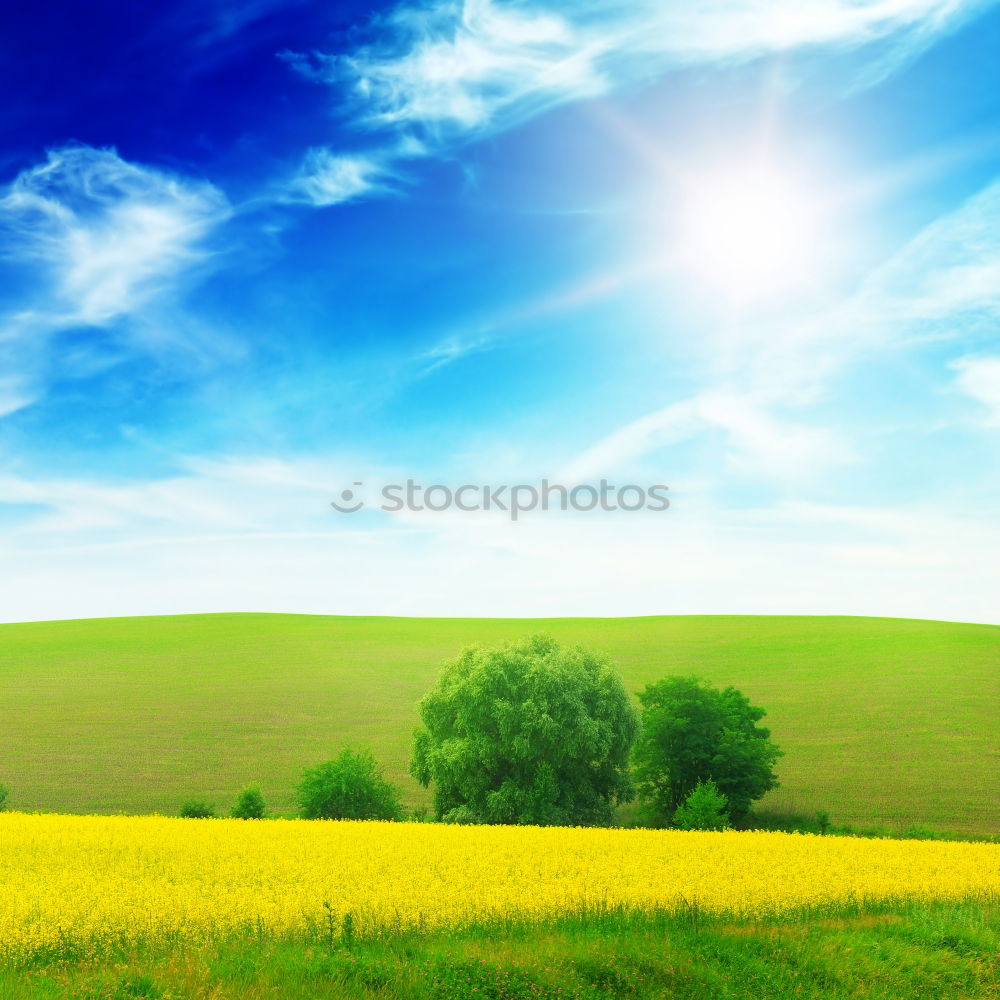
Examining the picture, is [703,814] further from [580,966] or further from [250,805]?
[580,966]

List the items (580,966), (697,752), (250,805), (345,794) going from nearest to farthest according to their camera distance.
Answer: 1. (580,966)
2. (345,794)
3. (250,805)
4. (697,752)

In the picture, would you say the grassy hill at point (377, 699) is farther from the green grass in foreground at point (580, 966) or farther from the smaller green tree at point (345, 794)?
the green grass in foreground at point (580, 966)

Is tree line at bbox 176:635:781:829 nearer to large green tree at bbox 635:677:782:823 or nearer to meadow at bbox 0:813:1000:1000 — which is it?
large green tree at bbox 635:677:782:823

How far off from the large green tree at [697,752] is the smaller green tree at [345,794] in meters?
17.0

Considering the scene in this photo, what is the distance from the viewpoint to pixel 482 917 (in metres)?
15.4

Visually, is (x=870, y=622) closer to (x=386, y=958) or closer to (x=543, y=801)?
(x=543, y=801)

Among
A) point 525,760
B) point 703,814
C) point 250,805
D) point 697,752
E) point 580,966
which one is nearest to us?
point 580,966

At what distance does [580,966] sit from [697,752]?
40.9m

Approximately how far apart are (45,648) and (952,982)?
353ft

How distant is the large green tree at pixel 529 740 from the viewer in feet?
136

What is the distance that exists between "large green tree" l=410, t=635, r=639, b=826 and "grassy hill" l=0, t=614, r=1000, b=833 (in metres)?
12.9

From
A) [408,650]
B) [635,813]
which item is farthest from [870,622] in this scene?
[635,813]

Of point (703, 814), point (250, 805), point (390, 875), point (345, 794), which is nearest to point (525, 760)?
point (345, 794)

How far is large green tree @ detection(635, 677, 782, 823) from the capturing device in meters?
49.7
